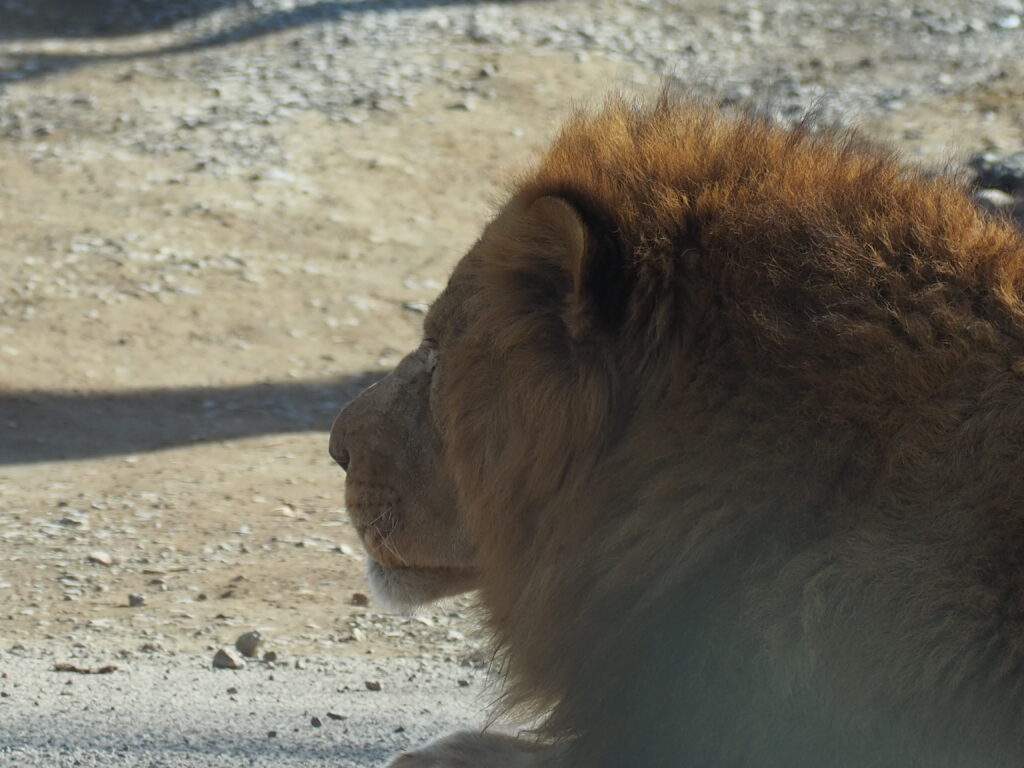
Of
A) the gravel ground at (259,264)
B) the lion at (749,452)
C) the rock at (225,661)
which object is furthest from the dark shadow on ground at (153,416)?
the lion at (749,452)

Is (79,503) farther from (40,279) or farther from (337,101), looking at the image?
(337,101)

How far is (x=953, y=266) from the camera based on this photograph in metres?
2.30

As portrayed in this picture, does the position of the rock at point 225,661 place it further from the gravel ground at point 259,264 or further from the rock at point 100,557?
the rock at point 100,557

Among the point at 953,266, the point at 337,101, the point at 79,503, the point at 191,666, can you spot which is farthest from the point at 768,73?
the point at 953,266

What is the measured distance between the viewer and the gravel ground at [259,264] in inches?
173

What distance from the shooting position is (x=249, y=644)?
4.68m

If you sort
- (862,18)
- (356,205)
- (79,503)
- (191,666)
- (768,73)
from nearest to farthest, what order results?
1. (191,666)
2. (79,503)
3. (356,205)
4. (768,73)
5. (862,18)

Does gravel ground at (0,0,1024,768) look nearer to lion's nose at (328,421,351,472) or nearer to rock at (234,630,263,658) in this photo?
rock at (234,630,263,658)

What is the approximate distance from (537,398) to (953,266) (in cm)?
71

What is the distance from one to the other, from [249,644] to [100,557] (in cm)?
117

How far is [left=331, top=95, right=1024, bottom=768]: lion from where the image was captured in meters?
2.13

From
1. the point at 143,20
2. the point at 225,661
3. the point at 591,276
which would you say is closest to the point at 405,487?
the point at 591,276

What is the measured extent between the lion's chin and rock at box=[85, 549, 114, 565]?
2562mm

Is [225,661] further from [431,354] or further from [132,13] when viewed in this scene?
[132,13]
